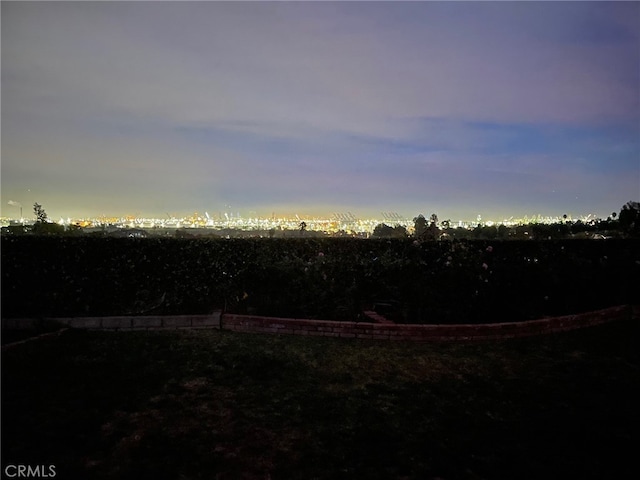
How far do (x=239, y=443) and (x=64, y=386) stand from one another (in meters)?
2.42

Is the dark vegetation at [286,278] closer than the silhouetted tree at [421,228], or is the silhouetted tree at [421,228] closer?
the dark vegetation at [286,278]

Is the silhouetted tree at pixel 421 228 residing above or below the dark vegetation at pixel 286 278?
above

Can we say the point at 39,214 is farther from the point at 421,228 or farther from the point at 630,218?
the point at 630,218

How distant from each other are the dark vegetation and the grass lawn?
1.29 metres

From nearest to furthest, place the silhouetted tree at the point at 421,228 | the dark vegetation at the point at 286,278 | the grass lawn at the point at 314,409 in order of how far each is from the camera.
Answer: the grass lawn at the point at 314,409
the dark vegetation at the point at 286,278
the silhouetted tree at the point at 421,228

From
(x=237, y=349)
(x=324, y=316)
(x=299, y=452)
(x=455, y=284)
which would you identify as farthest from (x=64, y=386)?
(x=455, y=284)

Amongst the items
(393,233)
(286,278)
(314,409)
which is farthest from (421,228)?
(314,409)

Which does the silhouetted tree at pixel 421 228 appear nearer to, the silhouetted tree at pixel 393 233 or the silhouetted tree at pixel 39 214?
the silhouetted tree at pixel 393 233

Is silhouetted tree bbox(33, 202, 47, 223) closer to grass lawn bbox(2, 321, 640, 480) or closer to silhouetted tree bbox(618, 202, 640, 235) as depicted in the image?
grass lawn bbox(2, 321, 640, 480)

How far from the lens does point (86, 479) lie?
2.96 meters

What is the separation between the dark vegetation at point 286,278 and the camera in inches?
303

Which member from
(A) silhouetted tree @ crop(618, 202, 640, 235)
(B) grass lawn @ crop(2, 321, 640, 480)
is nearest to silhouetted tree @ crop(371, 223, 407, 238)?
(B) grass lawn @ crop(2, 321, 640, 480)

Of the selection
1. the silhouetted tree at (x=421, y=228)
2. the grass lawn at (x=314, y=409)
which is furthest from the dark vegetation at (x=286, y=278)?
the grass lawn at (x=314, y=409)

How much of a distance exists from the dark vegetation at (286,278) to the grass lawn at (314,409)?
50.6 inches
